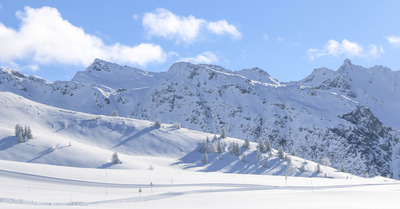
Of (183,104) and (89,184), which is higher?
(183,104)

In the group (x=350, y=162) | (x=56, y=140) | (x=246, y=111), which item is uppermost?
(x=246, y=111)

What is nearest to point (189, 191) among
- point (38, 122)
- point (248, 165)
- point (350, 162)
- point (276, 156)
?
point (248, 165)

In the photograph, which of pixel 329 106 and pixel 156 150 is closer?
pixel 156 150

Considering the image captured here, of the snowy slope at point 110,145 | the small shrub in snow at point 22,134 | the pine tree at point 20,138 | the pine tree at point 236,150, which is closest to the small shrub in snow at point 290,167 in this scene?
the snowy slope at point 110,145

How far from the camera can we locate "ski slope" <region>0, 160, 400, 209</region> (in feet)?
69.5

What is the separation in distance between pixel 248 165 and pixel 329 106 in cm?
13397

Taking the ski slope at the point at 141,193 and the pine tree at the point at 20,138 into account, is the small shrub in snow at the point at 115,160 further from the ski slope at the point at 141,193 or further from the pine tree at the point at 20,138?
the ski slope at the point at 141,193

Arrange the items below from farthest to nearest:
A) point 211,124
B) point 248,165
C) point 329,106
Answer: point 329,106, point 211,124, point 248,165

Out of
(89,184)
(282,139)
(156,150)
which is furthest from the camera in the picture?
(282,139)

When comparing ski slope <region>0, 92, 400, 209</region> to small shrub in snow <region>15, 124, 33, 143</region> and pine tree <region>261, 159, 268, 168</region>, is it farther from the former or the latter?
small shrub in snow <region>15, 124, 33, 143</region>

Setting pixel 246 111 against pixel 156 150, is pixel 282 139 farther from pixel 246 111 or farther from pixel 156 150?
pixel 156 150

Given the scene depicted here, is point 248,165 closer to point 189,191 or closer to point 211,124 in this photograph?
point 189,191

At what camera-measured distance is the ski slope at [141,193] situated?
69.5 feet

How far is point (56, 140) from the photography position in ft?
238
